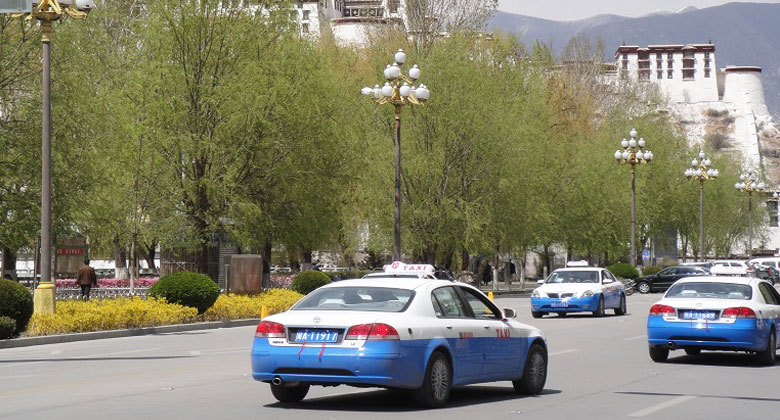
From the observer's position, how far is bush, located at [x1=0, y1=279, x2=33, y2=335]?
24.7 metres

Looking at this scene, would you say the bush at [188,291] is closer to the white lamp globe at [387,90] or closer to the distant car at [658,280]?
the white lamp globe at [387,90]

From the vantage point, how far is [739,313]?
1959cm

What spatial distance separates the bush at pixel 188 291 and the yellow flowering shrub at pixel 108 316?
0.36 m

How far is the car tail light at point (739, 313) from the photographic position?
19.6 metres

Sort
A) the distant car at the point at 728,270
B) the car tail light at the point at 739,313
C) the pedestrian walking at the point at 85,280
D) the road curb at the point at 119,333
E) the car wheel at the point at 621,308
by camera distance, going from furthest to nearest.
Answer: the pedestrian walking at the point at 85,280
the car wheel at the point at 621,308
the distant car at the point at 728,270
the road curb at the point at 119,333
the car tail light at the point at 739,313

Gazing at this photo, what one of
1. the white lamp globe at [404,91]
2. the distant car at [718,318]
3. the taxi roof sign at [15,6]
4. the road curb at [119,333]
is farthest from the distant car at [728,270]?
the taxi roof sign at [15,6]

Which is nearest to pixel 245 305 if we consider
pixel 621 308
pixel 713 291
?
pixel 621 308

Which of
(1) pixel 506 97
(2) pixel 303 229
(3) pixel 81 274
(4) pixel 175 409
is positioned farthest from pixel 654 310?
(1) pixel 506 97

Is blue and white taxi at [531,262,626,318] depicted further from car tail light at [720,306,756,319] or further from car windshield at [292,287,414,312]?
car windshield at [292,287,414,312]

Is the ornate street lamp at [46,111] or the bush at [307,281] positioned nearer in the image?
the ornate street lamp at [46,111]

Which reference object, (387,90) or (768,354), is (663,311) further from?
(387,90)

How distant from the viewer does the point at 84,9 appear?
2738 cm

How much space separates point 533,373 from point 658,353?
6.30 m

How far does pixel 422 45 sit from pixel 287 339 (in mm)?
51636
